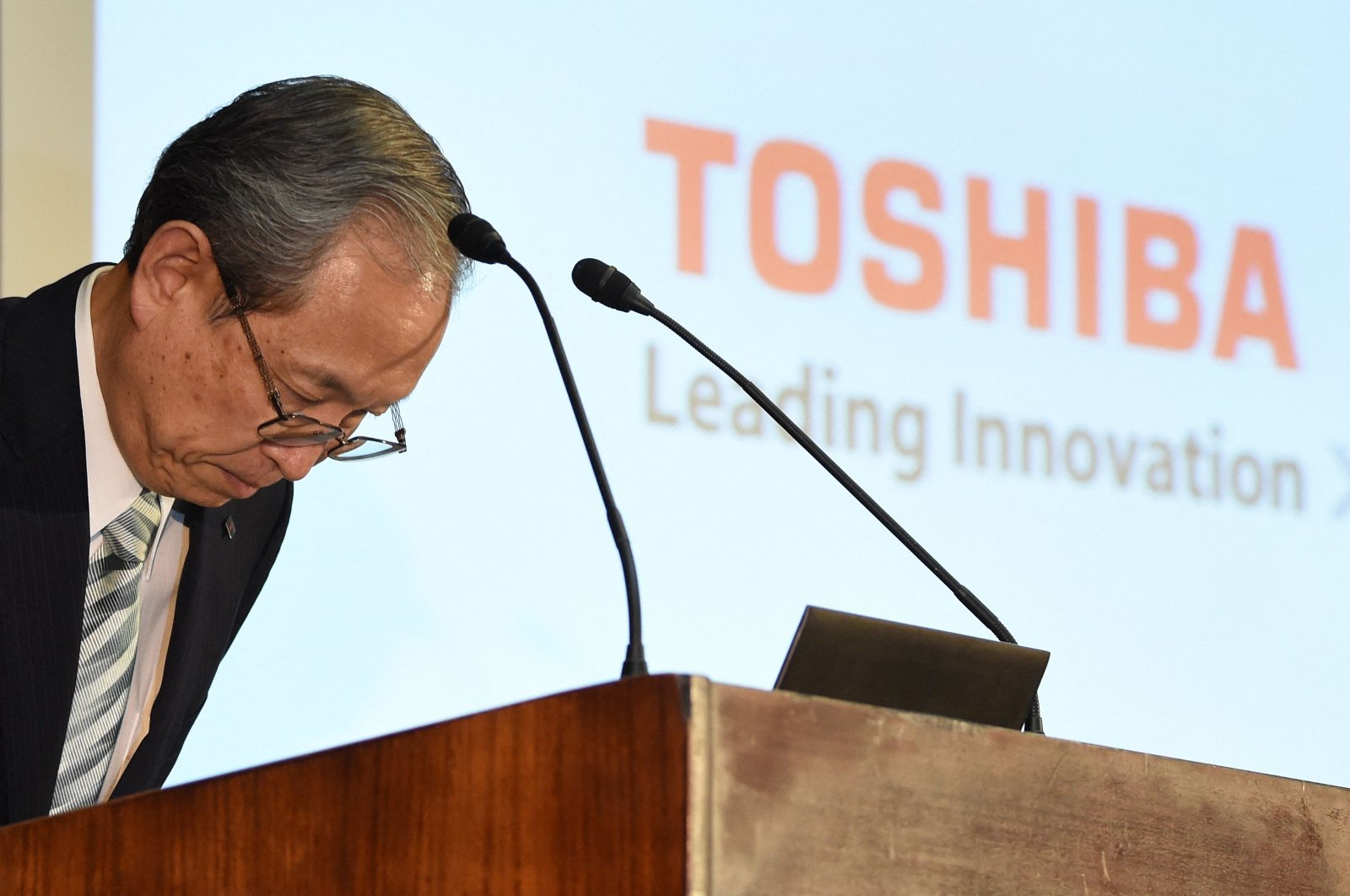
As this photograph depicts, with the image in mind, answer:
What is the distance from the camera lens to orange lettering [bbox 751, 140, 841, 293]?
3.04 m

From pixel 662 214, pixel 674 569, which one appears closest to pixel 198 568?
pixel 674 569

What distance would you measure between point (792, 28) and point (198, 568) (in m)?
1.57

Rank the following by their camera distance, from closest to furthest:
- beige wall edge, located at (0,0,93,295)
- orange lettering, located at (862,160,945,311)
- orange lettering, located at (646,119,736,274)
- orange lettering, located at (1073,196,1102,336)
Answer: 1. beige wall edge, located at (0,0,93,295)
2. orange lettering, located at (646,119,736,274)
3. orange lettering, located at (862,160,945,311)
4. orange lettering, located at (1073,196,1102,336)

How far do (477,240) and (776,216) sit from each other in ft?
4.72

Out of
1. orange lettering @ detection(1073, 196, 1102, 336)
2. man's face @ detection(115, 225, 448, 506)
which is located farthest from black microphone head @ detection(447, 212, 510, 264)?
orange lettering @ detection(1073, 196, 1102, 336)

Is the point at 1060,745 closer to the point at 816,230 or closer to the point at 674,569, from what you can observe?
the point at 674,569

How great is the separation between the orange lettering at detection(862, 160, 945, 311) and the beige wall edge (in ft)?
4.25

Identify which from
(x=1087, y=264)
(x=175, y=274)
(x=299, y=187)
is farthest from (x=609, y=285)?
(x=1087, y=264)

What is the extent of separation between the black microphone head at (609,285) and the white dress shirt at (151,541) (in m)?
0.56

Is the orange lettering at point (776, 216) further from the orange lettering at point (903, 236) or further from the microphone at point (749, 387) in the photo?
the microphone at point (749, 387)

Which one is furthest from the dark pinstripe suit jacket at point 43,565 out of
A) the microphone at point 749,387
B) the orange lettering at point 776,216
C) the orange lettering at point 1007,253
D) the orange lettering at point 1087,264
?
the orange lettering at point 1087,264

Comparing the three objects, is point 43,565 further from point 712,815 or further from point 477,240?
point 712,815

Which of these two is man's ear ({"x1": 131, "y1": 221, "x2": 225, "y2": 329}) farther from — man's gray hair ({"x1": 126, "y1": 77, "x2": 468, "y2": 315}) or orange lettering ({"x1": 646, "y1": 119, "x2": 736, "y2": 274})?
orange lettering ({"x1": 646, "y1": 119, "x2": 736, "y2": 274})

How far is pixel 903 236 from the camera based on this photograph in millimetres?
3158
